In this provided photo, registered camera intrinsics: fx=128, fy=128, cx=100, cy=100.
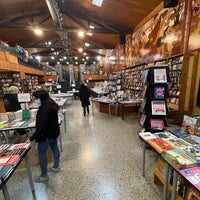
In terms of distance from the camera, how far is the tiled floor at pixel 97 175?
190cm

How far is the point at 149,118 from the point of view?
9.35ft

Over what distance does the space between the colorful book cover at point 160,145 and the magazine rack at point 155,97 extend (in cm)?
96

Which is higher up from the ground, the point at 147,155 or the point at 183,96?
the point at 183,96

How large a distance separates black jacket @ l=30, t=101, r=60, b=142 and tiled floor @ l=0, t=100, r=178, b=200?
2.70ft

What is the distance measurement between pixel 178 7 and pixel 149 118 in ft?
13.6

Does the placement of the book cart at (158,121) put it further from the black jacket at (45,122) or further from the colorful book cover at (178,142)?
the black jacket at (45,122)

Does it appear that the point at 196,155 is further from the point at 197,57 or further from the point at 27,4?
the point at 27,4

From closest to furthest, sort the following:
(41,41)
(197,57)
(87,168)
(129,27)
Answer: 1. (87,168)
2. (197,57)
3. (129,27)
4. (41,41)

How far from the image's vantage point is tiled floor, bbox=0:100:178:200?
74.9 inches

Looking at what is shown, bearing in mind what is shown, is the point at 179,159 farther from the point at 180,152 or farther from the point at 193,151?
the point at 193,151

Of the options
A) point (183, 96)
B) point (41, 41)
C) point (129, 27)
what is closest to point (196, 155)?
point (183, 96)

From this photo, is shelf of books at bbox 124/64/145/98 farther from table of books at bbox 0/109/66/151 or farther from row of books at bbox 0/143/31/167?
row of books at bbox 0/143/31/167

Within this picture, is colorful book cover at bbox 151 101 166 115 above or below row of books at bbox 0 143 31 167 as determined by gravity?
above

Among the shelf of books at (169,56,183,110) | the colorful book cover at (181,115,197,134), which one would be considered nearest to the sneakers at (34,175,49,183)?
the colorful book cover at (181,115,197,134)
